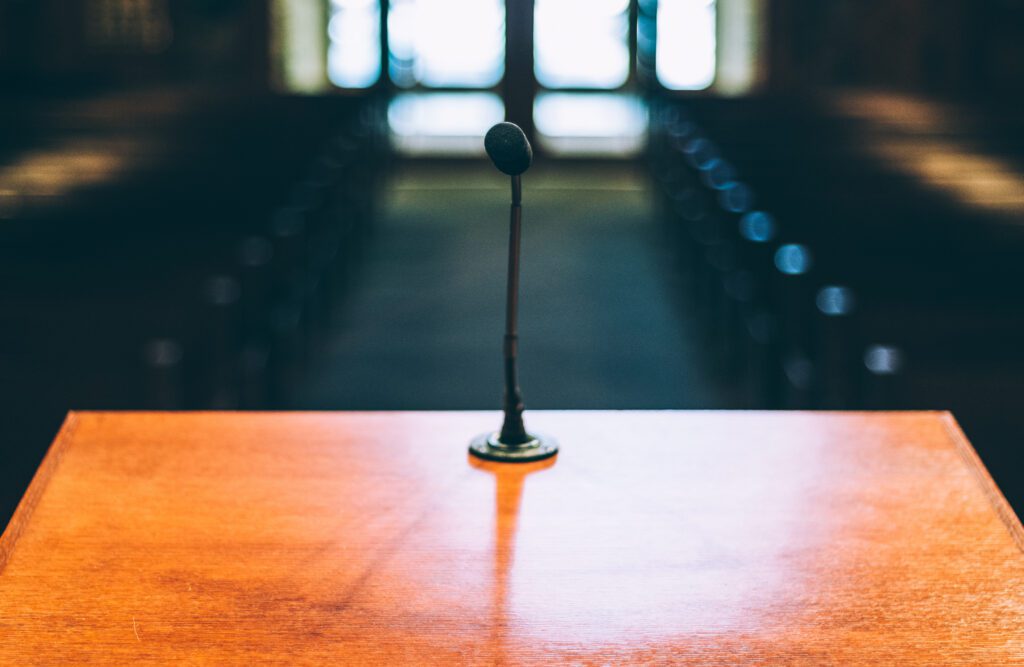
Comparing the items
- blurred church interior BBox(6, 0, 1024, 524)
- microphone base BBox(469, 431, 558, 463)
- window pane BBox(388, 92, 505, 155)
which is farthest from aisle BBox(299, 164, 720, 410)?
microphone base BBox(469, 431, 558, 463)

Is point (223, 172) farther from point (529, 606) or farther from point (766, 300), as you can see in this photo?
point (529, 606)

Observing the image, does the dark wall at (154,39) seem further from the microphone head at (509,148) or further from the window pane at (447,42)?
the microphone head at (509,148)

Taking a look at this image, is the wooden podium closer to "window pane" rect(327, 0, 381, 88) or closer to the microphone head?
the microphone head

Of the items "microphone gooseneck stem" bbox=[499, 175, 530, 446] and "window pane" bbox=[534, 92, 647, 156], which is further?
"window pane" bbox=[534, 92, 647, 156]

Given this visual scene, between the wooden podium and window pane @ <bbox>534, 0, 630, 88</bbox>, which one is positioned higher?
window pane @ <bbox>534, 0, 630, 88</bbox>

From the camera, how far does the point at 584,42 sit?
10898 millimetres

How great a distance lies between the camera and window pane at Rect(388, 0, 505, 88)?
10.6m

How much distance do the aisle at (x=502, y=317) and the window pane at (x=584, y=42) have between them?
1973mm

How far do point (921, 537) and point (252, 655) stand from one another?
2.13ft

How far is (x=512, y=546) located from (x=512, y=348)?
334 mm

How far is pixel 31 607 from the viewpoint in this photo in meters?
0.99

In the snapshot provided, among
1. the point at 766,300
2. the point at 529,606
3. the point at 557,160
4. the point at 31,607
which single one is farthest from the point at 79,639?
the point at 557,160

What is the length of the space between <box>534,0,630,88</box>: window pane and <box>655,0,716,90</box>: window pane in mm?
387

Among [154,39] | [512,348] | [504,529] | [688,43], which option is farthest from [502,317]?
[688,43]
